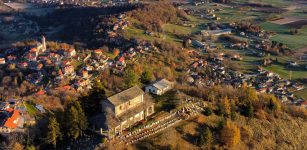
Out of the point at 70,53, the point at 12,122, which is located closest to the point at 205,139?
the point at 12,122

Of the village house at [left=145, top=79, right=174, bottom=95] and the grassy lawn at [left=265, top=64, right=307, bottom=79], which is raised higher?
the village house at [left=145, top=79, right=174, bottom=95]

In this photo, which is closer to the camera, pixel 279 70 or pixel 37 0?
pixel 279 70

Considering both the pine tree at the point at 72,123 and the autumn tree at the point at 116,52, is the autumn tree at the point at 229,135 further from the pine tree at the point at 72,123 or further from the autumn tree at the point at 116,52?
the autumn tree at the point at 116,52

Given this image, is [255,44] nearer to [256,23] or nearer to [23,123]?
[256,23]

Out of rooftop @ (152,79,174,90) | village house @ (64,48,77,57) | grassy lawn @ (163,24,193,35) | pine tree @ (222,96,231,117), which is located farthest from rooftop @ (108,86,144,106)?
grassy lawn @ (163,24,193,35)

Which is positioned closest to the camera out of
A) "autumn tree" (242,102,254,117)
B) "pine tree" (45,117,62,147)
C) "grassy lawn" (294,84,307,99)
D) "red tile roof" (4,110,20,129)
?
"pine tree" (45,117,62,147)

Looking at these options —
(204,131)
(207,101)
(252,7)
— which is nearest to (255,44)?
(252,7)

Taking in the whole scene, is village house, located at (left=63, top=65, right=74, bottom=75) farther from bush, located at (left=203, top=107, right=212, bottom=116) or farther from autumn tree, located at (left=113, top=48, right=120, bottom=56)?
bush, located at (left=203, top=107, right=212, bottom=116)
